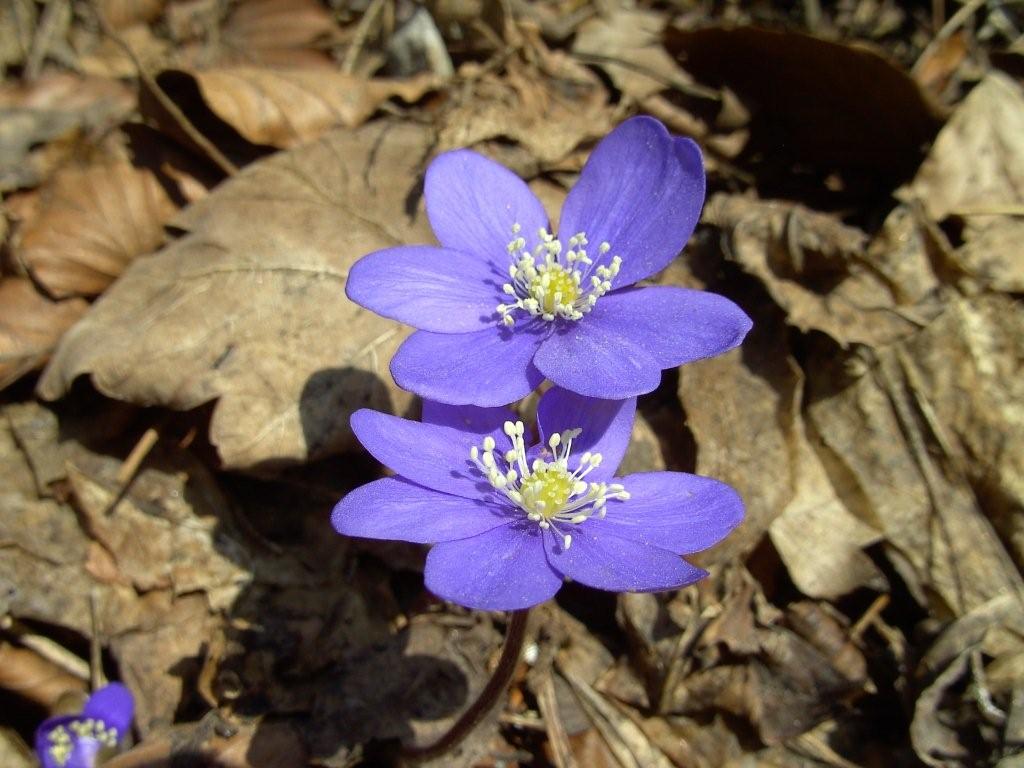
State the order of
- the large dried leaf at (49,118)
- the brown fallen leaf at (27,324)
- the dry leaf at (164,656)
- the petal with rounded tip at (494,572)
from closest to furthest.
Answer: the petal with rounded tip at (494,572)
the dry leaf at (164,656)
the brown fallen leaf at (27,324)
the large dried leaf at (49,118)

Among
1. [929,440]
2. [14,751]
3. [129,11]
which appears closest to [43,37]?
[129,11]

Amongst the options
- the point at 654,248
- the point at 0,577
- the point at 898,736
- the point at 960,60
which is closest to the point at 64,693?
the point at 0,577

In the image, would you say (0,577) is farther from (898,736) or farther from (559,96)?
(898,736)

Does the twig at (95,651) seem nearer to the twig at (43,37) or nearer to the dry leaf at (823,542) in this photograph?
the dry leaf at (823,542)

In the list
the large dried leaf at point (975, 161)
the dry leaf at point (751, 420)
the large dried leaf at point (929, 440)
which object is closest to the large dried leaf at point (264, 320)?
the dry leaf at point (751, 420)

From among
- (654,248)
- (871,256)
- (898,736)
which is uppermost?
(654,248)

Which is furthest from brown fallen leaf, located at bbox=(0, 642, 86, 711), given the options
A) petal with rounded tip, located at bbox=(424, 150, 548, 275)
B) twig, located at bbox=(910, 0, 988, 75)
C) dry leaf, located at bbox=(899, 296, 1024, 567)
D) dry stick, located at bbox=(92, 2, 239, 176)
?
twig, located at bbox=(910, 0, 988, 75)

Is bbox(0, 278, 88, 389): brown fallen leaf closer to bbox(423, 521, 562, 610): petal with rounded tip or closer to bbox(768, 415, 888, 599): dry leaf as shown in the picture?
bbox(423, 521, 562, 610): petal with rounded tip
